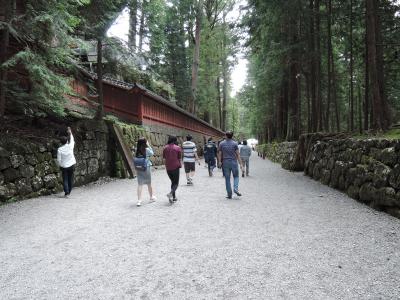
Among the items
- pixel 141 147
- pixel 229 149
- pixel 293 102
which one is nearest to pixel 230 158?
pixel 229 149

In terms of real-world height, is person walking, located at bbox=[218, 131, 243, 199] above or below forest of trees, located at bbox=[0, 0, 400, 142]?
below

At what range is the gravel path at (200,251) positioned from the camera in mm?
3281

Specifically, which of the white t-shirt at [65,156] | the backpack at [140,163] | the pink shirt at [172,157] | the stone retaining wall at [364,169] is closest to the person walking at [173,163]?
the pink shirt at [172,157]

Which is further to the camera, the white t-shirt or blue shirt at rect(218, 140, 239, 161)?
the white t-shirt

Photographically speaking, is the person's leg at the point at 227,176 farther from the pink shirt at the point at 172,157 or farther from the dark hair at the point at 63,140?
the dark hair at the point at 63,140

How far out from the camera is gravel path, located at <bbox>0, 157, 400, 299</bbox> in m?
3.28

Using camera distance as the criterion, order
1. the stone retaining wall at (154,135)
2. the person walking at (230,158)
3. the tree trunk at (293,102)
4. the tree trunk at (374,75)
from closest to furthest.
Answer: the person walking at (230,158) < the tree trunk at (374,75) < the stone retaining wall at (154,135) < the tree trunk at (293,102)

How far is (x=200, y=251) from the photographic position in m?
4.37

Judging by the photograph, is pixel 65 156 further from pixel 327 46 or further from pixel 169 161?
pixel 327 46

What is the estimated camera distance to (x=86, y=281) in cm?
349

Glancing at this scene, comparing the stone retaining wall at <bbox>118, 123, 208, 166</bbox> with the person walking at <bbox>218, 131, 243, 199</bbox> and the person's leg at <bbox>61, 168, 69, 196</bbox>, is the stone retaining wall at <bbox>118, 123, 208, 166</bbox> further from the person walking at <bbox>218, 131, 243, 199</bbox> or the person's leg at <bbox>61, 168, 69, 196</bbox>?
the person walking at <bbox>218, 131, 243, 199</bbox>

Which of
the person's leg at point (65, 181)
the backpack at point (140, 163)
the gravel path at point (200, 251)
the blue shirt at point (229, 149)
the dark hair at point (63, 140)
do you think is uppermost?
the dark hair at point (63, 140)

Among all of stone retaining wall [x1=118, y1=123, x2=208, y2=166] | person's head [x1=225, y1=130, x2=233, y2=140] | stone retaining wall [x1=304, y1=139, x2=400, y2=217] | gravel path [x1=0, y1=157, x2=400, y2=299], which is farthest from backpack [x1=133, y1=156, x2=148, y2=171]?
stone retaining wall [x1=118, y1=123, x2=208, y2=166]

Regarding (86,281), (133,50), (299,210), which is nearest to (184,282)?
(86,281)
